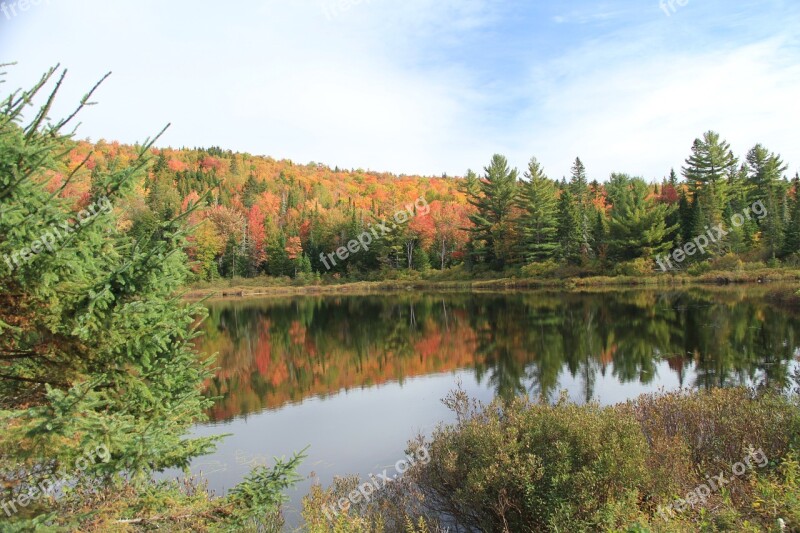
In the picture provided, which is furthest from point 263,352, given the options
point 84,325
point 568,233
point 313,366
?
point 568,233

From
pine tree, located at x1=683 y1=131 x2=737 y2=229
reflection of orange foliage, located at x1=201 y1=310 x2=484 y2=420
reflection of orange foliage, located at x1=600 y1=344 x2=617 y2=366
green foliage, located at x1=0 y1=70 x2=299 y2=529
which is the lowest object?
reflection of orange foliage, located at x1=201 y1=310 x2=484 y2=420

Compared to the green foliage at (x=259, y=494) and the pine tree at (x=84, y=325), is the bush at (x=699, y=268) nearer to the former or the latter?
the green foliage at (x=259, y=494)

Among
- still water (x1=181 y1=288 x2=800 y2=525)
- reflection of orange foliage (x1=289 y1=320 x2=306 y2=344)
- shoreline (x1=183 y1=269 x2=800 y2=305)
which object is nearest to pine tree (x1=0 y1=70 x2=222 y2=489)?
still water (x1=181 y1=288 x2=800 y2=525)

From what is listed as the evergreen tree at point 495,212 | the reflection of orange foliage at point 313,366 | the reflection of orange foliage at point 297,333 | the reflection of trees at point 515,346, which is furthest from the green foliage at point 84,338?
the evergreen tree at point 495,212

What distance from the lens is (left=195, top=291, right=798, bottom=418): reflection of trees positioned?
1505 centimetres

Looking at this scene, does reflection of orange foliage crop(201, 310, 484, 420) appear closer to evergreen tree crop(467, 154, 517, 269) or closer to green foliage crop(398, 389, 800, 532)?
green foliage crop(398, 389, 800, 532)

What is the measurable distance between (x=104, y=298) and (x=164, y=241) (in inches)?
25.0

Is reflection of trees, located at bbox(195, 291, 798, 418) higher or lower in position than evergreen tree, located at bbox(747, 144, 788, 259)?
lower

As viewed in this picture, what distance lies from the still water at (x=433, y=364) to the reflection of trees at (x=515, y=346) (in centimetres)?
7

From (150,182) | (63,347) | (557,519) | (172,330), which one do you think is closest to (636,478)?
(557,519)

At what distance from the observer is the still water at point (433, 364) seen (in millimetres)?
11484

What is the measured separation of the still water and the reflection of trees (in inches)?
A: 2.8

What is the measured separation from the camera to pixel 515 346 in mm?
20188

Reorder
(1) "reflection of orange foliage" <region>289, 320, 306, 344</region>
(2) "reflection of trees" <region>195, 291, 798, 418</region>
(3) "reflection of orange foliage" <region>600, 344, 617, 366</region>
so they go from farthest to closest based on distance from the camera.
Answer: (1) "reflection of orange foliage" <region>289, 320, 306, 344</region>
(3) "reflection of orange foliage" <region>600, 344, 617, 366</region>
(2) "reflection of trees" <region>195, 291, 798, 418</region>
